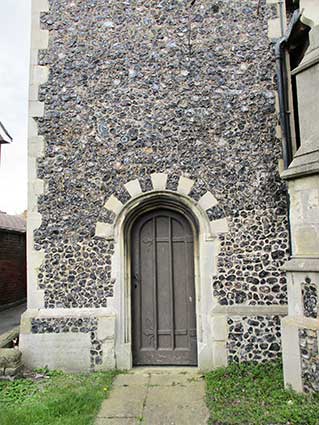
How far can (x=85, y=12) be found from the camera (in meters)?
5.75

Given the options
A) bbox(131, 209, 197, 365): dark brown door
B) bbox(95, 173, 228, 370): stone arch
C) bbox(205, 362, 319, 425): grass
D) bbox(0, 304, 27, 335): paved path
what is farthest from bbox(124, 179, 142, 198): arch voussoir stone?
bbox(0, 304, 27, 335): paved path

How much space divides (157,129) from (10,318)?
687cm

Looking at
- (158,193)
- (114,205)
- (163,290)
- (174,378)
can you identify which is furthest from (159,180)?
(174,378)

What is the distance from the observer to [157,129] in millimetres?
5402

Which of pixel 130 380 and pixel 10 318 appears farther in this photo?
pixel 10 318

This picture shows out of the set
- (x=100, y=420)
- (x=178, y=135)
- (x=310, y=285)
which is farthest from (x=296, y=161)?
(x=100, y=420)

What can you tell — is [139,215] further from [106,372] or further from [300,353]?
[300,353]

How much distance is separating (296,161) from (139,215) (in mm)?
2526

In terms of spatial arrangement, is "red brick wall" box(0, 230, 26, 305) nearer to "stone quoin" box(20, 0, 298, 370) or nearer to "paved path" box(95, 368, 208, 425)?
"stone quoin" box(20, 0, 298, 370)

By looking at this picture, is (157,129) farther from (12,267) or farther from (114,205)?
(12,267)

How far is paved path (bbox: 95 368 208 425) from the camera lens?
139 inches

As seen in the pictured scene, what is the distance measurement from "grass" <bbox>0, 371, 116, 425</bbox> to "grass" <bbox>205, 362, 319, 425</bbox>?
4.53ft

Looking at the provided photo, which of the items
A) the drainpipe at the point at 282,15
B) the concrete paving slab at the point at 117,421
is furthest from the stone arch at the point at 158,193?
the drainpipe at the point at 282,15

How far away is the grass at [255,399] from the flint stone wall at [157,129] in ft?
3.08
